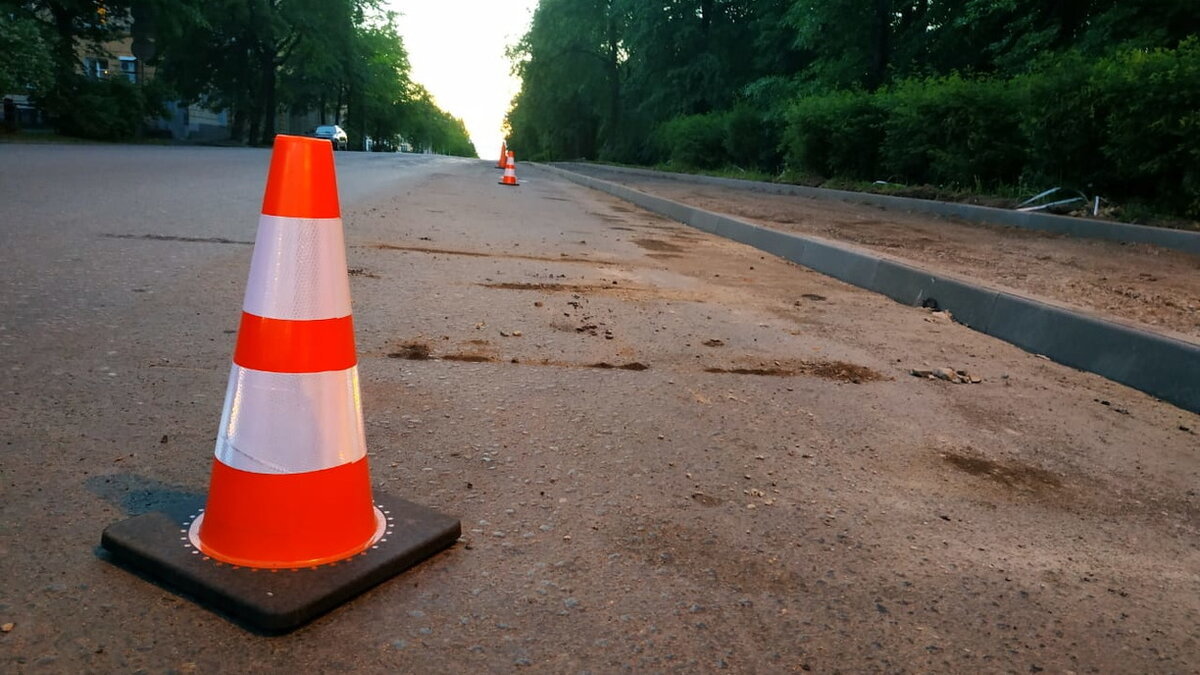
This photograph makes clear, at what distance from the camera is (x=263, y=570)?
1925mm

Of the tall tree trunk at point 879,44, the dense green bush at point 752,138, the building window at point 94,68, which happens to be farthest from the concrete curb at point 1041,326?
the building window at point 94,68

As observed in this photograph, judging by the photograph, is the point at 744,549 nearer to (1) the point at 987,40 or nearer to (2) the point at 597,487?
(2) the point at 597,487

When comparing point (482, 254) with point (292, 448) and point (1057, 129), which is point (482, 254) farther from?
point (1057, 129)

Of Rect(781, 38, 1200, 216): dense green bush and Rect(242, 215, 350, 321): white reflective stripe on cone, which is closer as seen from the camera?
Rect(242, 215, 350, 321): white reflective stripe on cone

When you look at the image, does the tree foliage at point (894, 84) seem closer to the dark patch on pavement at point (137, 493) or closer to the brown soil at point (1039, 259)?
the brown soil at point (1039, 259)

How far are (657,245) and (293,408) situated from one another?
7.39 meters

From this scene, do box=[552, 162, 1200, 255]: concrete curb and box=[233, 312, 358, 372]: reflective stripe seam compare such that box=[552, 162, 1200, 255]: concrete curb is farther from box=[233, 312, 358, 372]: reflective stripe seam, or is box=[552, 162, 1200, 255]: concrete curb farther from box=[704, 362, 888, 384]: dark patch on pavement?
box=[233, 312, 358, 372]: reflective stripe seam

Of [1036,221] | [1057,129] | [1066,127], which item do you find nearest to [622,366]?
[1036,221]

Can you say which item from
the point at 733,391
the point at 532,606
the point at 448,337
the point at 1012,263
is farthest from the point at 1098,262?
the point at 532,606

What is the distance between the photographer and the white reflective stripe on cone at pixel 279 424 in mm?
1979

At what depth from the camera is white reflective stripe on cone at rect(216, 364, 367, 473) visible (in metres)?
1.98

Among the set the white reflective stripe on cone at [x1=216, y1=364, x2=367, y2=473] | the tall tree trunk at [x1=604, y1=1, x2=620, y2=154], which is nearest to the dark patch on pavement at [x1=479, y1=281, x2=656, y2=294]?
the white reflective stripe on cone at [x1=216, y1=364, x2=367, y2=473]

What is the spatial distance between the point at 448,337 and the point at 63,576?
2.51 meters

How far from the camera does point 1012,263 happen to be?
24.4ft
